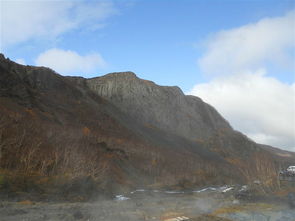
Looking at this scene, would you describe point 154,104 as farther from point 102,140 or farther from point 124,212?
point 124,212

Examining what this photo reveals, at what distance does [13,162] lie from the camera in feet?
67.2

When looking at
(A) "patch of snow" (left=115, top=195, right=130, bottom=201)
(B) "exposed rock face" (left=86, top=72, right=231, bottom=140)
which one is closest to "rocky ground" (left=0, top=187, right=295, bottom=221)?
(A) "patch of snow" (left=115, top=195, right=130, bottom=201)

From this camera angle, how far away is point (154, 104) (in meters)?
82.6

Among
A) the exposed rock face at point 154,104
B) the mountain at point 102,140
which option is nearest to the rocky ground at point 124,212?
the mountain at point 102,140

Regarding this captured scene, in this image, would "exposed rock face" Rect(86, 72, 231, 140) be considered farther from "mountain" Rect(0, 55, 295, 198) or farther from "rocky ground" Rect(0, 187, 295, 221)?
"rocky ground" Rect(0, 187, 295, 221)

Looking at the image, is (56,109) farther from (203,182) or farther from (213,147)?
(213,147)

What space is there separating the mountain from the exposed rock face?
27 centimetres

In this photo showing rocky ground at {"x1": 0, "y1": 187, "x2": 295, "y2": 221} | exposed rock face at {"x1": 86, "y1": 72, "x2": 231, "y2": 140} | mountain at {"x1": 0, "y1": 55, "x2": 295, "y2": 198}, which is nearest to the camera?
rocky ground at {"x1": 0, "y1": 187, "x2": 295, "y2": 221}

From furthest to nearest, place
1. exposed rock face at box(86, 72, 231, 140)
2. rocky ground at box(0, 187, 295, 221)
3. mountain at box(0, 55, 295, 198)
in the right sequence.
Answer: exposed rock face at box(86, 72, 231, 140) < mountain at box(0, 55, 295, 198) < rocky ground at box(0, 187, 295, 221)

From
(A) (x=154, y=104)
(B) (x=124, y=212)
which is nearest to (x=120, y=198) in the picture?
(B) (x=124, y=212)

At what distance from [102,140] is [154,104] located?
44.0 m

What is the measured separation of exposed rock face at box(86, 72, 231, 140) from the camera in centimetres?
7862

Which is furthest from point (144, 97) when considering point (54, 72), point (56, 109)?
point (56, 109)

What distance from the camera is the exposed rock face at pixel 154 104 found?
78625 mm
